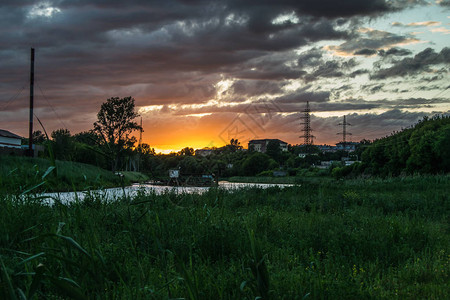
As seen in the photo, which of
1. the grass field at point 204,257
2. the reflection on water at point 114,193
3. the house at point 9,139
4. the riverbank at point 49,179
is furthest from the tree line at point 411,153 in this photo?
the house at point 9,139

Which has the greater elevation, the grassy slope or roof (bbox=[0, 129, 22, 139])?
roof (bbox=[0, 129, 22, 139])

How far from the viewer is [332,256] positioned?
5.92 metres

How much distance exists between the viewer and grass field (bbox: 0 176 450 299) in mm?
2844

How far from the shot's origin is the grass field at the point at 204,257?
112 inches

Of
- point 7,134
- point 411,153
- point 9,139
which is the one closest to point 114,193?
point 7,134

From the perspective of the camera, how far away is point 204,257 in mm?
5336

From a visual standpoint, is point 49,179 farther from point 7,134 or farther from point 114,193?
point 7,134

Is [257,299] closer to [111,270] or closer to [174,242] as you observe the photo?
[111,270]

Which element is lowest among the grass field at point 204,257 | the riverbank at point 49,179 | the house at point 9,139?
the grass field at point 204,257

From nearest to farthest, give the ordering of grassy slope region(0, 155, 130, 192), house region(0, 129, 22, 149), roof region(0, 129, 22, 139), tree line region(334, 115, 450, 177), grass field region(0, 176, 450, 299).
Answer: grass field region(0, 176, 450, 299) → grassy slope region(0, 155, 130, 192) → tree line region(334, 115, 450, 177) → house region(0, 129, 22, 149) → roof region(0, 129, 22, 139)

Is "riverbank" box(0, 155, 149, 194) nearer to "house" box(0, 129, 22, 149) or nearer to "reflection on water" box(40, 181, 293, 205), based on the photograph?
"reflection on water" box(40, 181, 293, 205)

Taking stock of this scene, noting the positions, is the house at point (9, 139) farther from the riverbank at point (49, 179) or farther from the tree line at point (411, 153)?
the tree line at point (411, 153)

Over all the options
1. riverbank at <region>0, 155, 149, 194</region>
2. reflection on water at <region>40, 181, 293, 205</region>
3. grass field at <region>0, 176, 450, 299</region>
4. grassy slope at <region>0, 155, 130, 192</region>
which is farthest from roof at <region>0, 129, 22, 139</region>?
grass field at <region>0, 176, 450, 299</region>

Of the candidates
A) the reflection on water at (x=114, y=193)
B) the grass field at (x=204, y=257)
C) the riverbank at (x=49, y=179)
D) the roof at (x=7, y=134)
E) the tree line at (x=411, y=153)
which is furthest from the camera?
Result: the roof at (x=7, y=134)
